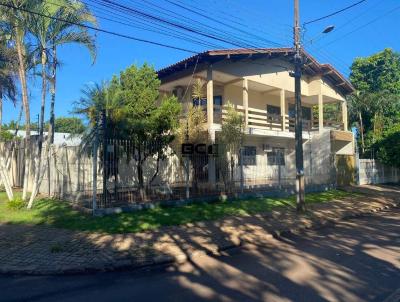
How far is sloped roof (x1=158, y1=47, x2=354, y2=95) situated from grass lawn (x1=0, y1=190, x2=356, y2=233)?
19.5 ft

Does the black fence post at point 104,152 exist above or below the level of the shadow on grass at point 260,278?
above

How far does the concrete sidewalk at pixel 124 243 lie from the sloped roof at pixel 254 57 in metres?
6.79

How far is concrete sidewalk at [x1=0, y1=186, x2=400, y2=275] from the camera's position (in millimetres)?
6262

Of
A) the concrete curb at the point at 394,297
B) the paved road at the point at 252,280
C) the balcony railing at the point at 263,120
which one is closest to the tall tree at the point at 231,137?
the balcony railing at the point at 263,120

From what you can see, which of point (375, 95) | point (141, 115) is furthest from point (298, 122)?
point (375, 95)

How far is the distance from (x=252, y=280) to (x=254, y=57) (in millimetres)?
14976

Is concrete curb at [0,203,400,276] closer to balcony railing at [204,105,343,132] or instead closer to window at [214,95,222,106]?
balcony railing at [204,105,343,132]

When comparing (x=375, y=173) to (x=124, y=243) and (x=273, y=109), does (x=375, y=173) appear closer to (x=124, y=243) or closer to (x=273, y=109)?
(x=273, y=109)

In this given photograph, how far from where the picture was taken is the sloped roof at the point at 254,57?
1634cm

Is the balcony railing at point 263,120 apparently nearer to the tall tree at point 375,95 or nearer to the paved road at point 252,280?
the tall tree at point 375,95

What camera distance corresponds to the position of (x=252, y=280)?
5418 mm

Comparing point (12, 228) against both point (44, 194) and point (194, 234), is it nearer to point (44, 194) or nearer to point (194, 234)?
point (194, 234)

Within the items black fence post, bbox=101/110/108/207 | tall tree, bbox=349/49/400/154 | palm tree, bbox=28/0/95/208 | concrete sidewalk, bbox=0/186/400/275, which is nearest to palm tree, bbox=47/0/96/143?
palm tree, bbox=28/0/95/208

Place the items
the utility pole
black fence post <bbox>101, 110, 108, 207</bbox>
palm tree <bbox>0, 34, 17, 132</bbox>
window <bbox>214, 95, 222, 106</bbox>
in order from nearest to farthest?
black fence post <bbox>101, 110, 108, 207</bbox> < the utility pole < palm tree <bbox>0, 34, 17, 132</bbox> < window <bbox>214, 95, 222, 106</bbox>
